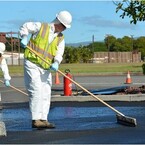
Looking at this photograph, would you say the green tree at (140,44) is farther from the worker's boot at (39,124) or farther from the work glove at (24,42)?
the work glove at (24,42)

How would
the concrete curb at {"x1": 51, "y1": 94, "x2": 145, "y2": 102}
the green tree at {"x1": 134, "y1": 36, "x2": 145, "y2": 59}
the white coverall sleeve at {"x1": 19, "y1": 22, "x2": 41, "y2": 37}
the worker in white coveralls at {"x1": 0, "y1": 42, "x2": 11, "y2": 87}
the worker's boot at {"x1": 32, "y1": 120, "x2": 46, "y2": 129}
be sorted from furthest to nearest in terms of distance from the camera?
the green tree at {"x1": 134, "y1": 36, "x2": 145, "y2": 59}
the concrete curb at {"x1": 51, "y1": 94, "x2": 145, "y2": 102}
the worker in white coveralls at {"x1": 0, "y1": 42, "x2": 11, "y2": 87}
the worker's boot at {"x1": 32, "y1": 120, "x2": 46, "y2": 129}
the white coverall sleeve at {"x1": 19, "y1": 22, "x2": 41, "y2": 37}

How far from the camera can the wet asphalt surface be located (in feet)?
24.0

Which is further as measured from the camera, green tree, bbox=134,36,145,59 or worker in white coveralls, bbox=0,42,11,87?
green tree, bbox=134,36,145,59

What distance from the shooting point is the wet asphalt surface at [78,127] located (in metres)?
7.30

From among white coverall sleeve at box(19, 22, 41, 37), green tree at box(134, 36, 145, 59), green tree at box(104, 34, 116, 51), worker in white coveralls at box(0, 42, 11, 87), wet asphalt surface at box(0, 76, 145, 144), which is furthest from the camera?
green tree at box(104, 34, 116, 51)

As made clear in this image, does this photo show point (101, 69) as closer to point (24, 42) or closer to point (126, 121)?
point (126, 121)

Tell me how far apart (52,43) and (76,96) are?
6410 mm

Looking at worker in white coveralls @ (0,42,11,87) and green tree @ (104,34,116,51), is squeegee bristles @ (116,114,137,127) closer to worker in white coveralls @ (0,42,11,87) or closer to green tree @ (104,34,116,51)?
worker in white coveralls @ (0,42,11,87)

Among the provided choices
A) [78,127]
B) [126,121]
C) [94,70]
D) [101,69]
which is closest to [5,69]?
[78,127]

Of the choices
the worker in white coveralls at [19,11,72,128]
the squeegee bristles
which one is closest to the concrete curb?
the squeegee bristles

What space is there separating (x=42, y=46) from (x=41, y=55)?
0.49 ft

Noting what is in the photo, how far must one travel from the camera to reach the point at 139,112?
36.6 feet

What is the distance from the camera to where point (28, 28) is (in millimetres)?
8555

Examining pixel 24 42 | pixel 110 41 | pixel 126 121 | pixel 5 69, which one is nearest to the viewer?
pixel 24 42
